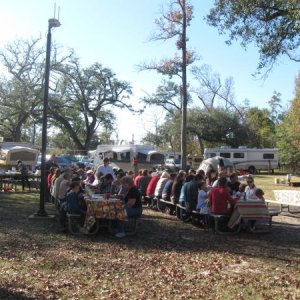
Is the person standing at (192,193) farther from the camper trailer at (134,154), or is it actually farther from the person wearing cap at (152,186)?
the camper trailer at (134,154)

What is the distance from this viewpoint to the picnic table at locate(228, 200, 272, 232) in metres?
9.46

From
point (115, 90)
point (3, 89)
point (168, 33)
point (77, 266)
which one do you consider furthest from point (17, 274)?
point (115, 90)

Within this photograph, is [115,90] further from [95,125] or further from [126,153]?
[126,153]

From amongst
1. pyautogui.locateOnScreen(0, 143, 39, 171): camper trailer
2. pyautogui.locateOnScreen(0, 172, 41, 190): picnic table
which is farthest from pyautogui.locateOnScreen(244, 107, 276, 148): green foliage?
pyautogui.locateOnScreen(0, 172, 41, 190): picnic table

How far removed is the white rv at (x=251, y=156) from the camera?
4372cm

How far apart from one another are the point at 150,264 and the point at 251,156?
38.3 meters

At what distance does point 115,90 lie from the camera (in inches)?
2037

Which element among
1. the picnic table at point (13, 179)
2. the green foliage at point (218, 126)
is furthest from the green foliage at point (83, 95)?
the picnic table at point (13, 179)

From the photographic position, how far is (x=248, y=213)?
9508 mm

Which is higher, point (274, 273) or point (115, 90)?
point (115, 90)

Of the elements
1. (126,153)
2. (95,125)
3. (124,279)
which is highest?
(95,125)

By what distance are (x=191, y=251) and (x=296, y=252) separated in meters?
1.76

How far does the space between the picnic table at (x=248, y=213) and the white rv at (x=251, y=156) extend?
3418 centimetres

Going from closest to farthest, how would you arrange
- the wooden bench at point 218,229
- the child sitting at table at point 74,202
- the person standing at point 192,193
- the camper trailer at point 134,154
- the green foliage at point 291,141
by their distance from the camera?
the child sitting at table at point 74,202 < the wooden bench at point 218,229 < the person standing at point 192,193 < the camper trailer at point 134,154 < the green foliage at point 291,141
